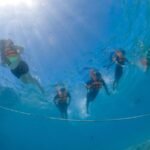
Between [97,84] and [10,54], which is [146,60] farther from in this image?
[10,54]

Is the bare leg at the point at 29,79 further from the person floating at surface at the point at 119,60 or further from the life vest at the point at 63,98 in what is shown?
the person floating at surface at the point at 119,60

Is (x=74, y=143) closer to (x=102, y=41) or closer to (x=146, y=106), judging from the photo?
(x=146, y=106)

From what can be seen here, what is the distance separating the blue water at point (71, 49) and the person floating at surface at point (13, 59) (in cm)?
30

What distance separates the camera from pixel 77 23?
11953 millimetres

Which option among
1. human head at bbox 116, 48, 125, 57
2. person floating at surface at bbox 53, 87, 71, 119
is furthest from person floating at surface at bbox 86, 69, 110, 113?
human head at bbox 116, 48, 125, 57

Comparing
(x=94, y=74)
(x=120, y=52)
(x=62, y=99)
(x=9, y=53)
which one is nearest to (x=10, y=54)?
(x=9, y=53)

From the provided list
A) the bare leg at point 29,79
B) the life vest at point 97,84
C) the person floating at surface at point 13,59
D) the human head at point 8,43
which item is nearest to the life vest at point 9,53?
the person floating at surface at point 13,59

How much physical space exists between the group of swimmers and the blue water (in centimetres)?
28

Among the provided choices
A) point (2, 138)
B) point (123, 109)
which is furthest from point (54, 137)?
point (123, 109)

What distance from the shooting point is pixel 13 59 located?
35.6ft

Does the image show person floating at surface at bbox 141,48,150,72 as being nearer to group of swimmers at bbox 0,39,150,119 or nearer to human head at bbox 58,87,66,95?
group of swimmers at bbox 0,39,150,119

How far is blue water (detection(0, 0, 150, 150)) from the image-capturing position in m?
11.4

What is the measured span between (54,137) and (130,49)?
457 inches

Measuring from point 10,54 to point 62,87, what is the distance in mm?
4023
